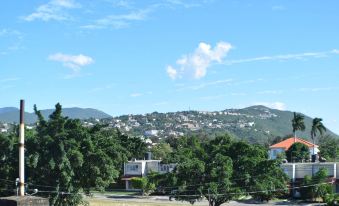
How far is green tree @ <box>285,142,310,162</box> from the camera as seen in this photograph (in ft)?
303

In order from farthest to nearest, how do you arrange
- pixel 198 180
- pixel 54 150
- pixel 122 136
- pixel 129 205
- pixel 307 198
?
pixel 122 136, pixel 307 198, pixel 129 205, pixel 198 180, pixel 54 150

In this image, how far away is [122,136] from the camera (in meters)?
108

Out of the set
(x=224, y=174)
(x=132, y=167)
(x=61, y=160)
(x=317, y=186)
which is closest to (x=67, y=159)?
(x=61, y=160)

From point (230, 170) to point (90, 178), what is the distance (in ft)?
38.3

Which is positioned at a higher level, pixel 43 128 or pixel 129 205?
pixel 43 128

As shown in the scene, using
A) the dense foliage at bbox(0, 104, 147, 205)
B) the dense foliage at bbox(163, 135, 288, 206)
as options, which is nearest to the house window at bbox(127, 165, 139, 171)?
the dense foliage at bbox(163, 135, 288, 206)

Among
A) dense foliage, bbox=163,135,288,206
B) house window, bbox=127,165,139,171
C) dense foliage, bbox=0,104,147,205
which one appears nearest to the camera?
dense foliage, bbox=0,104,147,205

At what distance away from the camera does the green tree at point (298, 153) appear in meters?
92.3

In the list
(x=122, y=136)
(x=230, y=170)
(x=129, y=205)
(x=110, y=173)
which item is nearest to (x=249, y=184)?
(x=230, y=170)

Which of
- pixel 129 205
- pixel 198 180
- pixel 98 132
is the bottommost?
pixel 129 205

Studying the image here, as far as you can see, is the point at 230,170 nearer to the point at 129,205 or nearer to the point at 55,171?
the point at 55,171

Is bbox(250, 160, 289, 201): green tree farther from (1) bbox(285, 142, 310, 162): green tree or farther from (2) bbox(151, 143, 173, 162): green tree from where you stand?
(2) bbox(151, 143, 173, 162): green tree

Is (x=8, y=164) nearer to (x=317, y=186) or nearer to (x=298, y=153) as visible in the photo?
(x=317, y=186)

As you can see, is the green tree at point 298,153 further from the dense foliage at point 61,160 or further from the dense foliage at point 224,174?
the dense foliage at point 61,160
